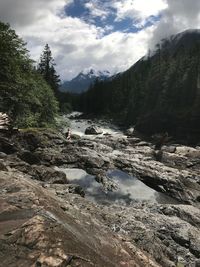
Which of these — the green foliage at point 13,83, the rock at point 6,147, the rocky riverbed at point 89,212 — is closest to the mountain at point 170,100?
the green foliage at point 13,83

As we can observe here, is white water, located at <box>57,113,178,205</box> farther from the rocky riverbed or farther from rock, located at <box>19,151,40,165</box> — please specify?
rock, located at <box>19,151,40,165</box>

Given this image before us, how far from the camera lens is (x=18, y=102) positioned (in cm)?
3528

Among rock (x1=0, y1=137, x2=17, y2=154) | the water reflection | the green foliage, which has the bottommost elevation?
the water reflection

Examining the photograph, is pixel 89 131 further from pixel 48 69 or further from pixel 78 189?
pixel 78 189

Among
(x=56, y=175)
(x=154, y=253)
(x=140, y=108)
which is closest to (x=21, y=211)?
(x=154, y=253)

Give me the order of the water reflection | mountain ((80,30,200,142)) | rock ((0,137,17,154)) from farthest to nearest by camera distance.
→ mountain ((80,30,200,142)) → rock ((0,137,17,154)) → the water reflection

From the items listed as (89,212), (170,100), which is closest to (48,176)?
(89,212)

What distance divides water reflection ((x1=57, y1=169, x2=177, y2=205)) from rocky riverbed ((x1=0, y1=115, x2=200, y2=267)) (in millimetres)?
62

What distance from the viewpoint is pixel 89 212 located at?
11867 millimetres

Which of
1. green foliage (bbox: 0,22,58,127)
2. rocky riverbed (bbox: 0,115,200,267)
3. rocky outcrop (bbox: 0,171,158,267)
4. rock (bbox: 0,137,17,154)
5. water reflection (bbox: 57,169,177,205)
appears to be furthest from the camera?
green foliage (bbox: 0,22,58,127)

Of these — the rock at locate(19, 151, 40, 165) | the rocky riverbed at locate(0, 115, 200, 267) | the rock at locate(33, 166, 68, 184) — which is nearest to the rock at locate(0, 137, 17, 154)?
the rocky riverbed at locate(0, 115, 200, 267)

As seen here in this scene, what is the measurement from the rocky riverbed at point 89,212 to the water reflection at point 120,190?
0.20 feet

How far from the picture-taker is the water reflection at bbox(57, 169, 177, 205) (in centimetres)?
2044

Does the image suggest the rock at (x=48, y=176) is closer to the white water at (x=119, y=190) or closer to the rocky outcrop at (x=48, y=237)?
the white water at (x=119, y=190)
